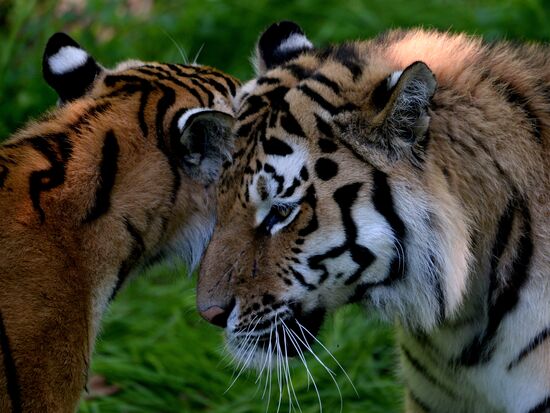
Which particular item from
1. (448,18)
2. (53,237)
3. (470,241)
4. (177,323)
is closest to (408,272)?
(470,241)

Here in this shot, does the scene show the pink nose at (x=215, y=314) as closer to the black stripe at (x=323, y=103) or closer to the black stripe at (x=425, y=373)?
the black stripe at (x=323, y=103)

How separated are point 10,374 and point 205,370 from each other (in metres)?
1.82

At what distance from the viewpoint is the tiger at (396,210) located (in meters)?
3.12

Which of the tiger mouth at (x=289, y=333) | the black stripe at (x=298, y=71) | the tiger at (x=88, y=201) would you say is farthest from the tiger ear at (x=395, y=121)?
the tiger mouth at (x=289, y=333)

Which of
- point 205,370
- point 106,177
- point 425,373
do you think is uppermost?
point 106,177

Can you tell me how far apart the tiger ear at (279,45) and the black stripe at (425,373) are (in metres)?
1.08

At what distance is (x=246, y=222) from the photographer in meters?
3.21

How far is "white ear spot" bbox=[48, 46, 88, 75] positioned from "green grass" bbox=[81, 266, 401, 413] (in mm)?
1266

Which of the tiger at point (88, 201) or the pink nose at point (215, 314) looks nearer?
the tiger at point (88, 201)

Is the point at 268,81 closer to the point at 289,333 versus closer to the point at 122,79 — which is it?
the point at 122,79

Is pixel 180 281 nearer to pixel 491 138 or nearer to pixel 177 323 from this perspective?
pixel 177 323

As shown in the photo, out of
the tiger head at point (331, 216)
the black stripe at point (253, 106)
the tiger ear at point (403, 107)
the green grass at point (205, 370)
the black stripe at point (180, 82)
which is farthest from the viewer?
the green grass at point (205, 370)

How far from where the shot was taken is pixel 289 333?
10.8ft

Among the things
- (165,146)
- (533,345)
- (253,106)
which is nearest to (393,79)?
(253,106)
